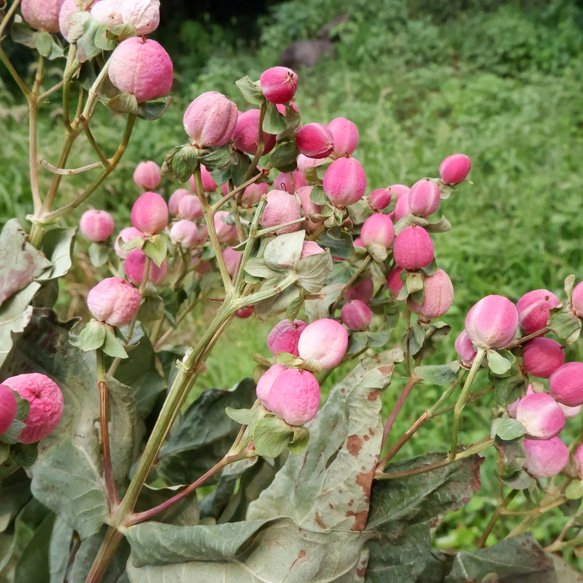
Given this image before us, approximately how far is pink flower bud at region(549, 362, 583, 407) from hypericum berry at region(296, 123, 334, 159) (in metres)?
0.18

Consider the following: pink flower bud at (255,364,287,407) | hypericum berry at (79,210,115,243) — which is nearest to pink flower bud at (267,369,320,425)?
pink flower bud at (255,364,287,407)

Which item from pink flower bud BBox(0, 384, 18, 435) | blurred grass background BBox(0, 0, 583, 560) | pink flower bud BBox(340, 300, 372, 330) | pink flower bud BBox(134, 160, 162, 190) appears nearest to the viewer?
pink flower bud BBox(0, 384, 18, 435)

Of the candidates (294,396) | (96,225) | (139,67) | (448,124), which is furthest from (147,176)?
(448,124)

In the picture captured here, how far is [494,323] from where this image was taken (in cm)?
34

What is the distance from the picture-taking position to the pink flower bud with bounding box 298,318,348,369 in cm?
33

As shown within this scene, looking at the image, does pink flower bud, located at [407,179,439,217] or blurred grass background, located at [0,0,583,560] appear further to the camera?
blurred grass background, located at [0,0,583,560]

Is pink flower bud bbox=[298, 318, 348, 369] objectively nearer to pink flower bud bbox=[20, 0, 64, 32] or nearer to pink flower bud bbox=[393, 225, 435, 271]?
pink flower bud bbox=[393, 225, 435, 271]

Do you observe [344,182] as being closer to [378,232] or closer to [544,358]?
[378,232]

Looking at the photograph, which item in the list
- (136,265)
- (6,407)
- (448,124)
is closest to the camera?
(6,407)

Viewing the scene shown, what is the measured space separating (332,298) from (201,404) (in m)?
0.14

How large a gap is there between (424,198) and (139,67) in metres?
0.18

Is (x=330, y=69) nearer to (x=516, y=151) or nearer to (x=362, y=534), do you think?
(x=516, y=151)

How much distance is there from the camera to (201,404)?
0.48 metres

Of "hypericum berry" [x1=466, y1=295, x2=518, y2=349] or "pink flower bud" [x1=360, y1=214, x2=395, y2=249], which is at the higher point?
"pink flower bud" [x1=360, y1=214, x2=395, y2=249]
